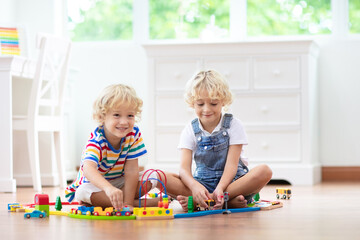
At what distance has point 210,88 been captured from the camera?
238cm

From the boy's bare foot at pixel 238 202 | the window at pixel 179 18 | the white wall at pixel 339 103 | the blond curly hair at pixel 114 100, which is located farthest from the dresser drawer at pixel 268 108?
the blond curly hair at pixel 114 100

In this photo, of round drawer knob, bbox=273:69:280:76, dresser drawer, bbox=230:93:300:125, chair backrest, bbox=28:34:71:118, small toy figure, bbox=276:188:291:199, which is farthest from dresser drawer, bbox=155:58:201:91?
small toy figure, bbox=276:188:291:199

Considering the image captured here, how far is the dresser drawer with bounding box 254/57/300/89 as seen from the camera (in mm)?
3947

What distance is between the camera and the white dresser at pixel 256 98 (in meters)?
3.93

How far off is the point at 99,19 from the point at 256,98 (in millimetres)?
1571

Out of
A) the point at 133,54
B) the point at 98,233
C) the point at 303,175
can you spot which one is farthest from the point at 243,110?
the point at 98,233

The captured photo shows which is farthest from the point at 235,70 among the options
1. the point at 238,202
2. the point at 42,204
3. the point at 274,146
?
the point at 42,204

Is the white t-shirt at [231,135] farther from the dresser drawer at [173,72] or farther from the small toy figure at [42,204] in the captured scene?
the dresser drawer at [173,72]

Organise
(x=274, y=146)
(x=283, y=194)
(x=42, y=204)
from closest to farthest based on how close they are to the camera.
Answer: (x=42, y=204) → (x=283, y=194) → (x=274, y=146)

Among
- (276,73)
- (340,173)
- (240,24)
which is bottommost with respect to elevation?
(340,173)

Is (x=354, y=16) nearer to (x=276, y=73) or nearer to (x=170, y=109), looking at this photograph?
(x=276, y=73)

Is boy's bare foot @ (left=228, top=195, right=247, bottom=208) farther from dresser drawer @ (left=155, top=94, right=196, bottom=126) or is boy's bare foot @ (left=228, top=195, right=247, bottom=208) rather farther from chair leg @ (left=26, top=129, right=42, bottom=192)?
dresser drawer @ (left=155, top=94, right=196, bottom=126)

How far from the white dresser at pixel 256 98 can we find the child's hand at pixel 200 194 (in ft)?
5.56

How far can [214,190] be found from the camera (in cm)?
234
